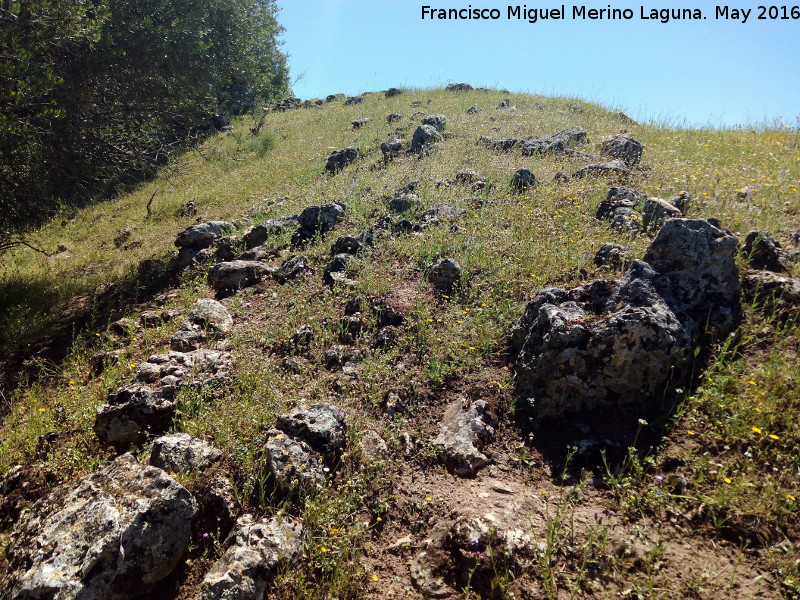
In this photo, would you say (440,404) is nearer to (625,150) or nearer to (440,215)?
(440,215)

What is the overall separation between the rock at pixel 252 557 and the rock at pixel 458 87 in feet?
77.6

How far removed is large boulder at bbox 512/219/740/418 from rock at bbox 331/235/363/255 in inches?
137

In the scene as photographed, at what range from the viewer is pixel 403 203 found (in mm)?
9133

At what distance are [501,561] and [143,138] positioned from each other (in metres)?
11.0

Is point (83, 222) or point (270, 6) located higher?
point (270, 6)

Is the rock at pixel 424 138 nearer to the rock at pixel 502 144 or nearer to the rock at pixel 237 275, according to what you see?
the rock at pixel 502 144

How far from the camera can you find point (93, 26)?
771 centimetres

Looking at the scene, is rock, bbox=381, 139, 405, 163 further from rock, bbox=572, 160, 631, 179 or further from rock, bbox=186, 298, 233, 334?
rock, bbox=186, 298, 233, 334

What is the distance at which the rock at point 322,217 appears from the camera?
9055 millimetres

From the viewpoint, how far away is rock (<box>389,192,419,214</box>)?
9055mm

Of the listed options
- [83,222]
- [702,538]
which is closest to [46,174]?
[83,222]

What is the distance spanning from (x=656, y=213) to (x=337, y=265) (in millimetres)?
4798

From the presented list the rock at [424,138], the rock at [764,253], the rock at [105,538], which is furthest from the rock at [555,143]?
the rock at [105,538]

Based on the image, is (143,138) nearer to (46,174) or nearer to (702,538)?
(46,174)
